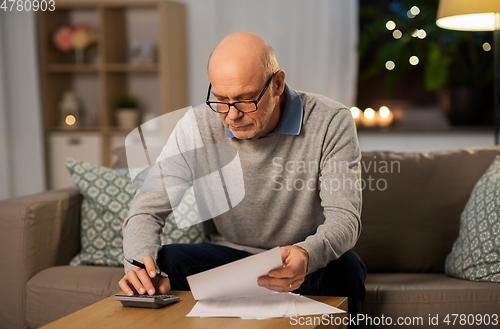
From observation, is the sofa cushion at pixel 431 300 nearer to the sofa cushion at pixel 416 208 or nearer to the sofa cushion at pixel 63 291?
the sofa cushion at pixel 416 208

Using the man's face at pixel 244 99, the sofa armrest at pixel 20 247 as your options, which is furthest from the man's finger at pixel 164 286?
the sofa armrest at pixel 20 247

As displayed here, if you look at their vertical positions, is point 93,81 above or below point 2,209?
above

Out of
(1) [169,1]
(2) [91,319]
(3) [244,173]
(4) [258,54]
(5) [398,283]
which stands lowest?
(5) [398,283]

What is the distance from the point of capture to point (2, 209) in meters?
1.60

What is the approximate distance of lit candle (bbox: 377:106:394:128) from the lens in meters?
3.18

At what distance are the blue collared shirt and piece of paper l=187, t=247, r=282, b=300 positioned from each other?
47cm

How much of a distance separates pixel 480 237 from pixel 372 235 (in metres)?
0.35

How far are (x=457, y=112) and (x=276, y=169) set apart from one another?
2.15 m

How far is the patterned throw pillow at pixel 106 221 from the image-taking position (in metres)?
1.71

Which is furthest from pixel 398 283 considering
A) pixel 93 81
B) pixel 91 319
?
pixel 93 81

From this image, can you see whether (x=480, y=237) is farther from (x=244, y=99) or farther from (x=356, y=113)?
(x=356, y=113)

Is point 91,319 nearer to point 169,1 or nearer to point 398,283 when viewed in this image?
point 398,283

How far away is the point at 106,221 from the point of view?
1729 mm

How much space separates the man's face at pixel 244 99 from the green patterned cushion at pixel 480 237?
71 cm
